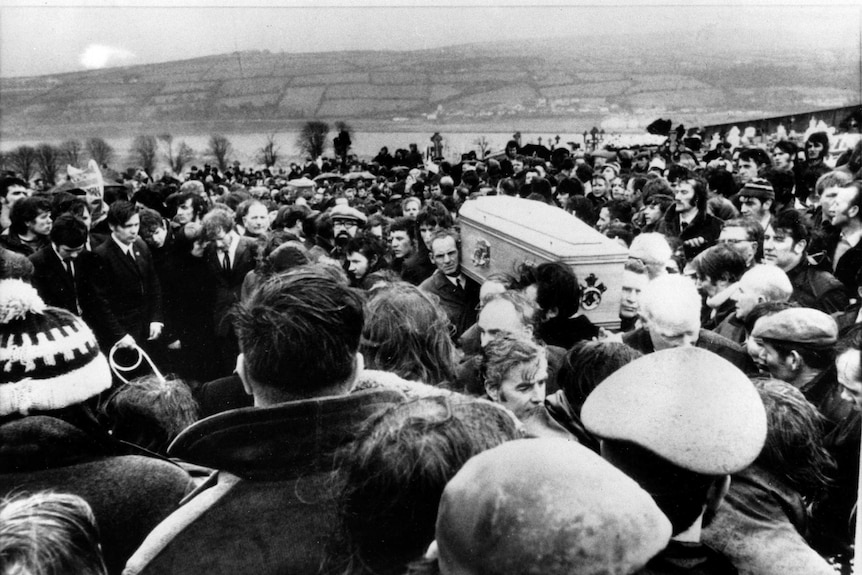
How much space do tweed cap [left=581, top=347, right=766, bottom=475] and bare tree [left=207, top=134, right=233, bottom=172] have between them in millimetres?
1409

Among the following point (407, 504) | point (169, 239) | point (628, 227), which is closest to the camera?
point (407, 504)

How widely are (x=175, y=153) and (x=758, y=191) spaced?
2.26 m

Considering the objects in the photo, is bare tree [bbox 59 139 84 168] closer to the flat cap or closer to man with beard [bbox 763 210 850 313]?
the flat cap

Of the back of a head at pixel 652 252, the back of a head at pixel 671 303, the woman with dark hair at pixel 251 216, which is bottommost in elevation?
the back of a head at pixel 671 303

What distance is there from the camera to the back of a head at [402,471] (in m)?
1.40

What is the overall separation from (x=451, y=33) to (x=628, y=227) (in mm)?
969

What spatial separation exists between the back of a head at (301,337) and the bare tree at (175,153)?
0.79 meters

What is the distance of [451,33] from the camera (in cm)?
216

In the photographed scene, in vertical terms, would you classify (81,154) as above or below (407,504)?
above

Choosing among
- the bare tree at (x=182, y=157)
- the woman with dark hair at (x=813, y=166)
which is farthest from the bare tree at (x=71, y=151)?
the woman with dark hair at (x=813, y=166)

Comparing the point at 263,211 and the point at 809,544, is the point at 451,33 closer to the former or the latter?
the point at 263,211

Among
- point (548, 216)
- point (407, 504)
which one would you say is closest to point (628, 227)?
point (548, 216)

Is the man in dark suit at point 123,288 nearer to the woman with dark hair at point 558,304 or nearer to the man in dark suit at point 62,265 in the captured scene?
the man in dark suit at point 62,265

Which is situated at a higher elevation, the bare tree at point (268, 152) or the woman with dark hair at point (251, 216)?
the bare tree at point (268, 152)
